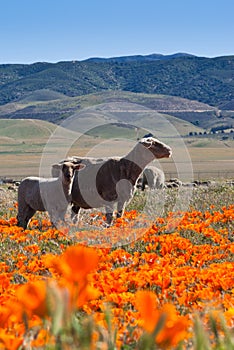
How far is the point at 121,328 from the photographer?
12.1ft

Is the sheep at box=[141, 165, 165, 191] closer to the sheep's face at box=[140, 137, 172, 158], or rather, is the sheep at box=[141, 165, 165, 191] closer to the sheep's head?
the sheep's face at box=[140, 137, 172, 158]

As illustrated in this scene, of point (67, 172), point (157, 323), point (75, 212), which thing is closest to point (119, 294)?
point (157, 323)

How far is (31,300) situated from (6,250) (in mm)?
7584

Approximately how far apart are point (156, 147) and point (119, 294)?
9585 millimetres

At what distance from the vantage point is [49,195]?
1325cm

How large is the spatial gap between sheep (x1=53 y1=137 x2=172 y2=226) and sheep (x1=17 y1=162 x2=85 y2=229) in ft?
2.30

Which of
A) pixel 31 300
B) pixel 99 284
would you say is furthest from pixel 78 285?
pixel 99 284

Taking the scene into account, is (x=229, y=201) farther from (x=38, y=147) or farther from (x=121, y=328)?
(x=38, y=147)

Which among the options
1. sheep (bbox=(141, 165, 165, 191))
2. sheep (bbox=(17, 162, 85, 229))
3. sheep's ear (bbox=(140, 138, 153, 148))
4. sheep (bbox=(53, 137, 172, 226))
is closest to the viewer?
sheep (bbox=(17, 162, 85, 229))

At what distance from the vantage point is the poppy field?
6.11 ft

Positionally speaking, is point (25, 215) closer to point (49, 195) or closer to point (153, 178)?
point (49, 195)

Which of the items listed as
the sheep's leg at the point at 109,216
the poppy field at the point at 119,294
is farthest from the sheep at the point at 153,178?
the sheep's leg at the point at 109,216

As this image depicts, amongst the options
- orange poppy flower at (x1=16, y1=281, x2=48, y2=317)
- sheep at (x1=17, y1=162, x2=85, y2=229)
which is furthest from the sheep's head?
orange poppy flower at (x1=16, y1=281, x2=48, y2=317)

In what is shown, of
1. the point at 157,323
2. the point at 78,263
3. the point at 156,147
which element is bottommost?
the point at 156,147
